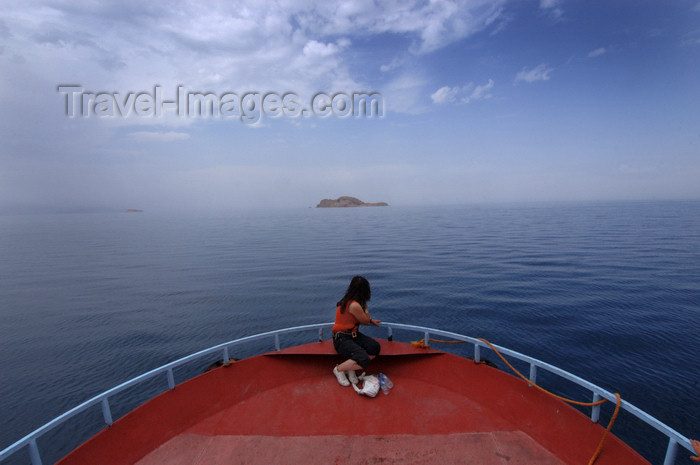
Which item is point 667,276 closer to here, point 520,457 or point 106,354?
point 520,457

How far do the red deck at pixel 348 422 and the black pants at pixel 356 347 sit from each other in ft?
1.37

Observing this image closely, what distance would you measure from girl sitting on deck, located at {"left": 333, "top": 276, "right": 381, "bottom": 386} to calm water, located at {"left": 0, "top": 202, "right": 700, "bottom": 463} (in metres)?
5.68

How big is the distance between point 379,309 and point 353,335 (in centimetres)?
772

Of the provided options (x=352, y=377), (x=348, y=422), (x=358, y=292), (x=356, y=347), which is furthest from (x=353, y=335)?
(x=348, y=422)

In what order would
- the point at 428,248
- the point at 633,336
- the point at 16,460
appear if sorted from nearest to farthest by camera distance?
the point at 16,460
the point at 633,336
the point at 428,248

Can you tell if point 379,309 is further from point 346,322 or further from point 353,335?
point 346,322

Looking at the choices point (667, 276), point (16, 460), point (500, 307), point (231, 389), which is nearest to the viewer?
point (231, 389)

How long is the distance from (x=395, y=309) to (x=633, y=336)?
8.14 metres

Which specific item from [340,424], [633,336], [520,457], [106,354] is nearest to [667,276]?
[633,336]

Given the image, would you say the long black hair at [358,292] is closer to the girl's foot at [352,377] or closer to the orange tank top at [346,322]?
the orange tank top at [346,322]

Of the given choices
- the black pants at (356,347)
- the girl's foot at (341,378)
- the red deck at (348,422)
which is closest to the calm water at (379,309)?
the red deck at (348,422)

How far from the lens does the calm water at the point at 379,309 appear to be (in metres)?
8.04

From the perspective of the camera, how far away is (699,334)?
32.6ft

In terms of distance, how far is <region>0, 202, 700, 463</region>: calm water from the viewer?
8.04 meters
